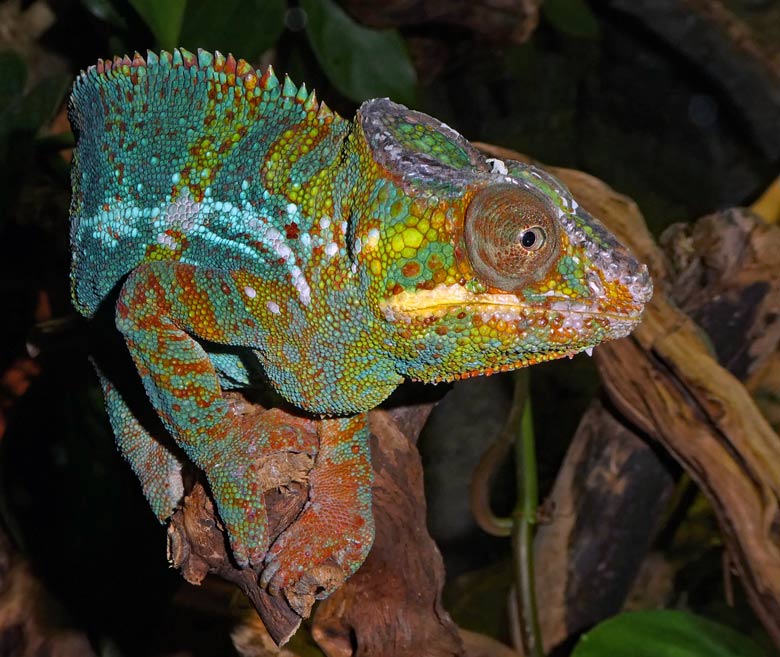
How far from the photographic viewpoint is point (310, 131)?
131 centimetres

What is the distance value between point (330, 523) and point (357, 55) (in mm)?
1872

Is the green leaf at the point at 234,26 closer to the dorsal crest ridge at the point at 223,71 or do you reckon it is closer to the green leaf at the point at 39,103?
the green leaf at the point at 39,103

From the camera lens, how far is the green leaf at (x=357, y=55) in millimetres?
2686

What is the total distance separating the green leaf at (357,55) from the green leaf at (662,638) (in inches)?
67.3

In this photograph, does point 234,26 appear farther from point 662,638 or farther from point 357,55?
point 662,638

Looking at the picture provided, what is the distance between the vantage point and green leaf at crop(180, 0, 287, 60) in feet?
7.68

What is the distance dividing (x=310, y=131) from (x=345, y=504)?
0.64 m

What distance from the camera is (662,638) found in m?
1.93

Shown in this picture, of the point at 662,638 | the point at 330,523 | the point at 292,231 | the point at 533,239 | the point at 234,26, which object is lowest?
the point at 662,638

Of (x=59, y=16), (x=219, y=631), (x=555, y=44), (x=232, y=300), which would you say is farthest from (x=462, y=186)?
(x=555, y=44)

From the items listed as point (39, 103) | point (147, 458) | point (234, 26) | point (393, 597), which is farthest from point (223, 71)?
point (39, 103)

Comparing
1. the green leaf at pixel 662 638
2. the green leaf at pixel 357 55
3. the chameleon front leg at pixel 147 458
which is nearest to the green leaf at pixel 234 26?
the green leaf at pixel 357 55

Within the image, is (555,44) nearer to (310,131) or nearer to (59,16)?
(59,16)

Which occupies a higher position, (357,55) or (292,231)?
(292,231)
